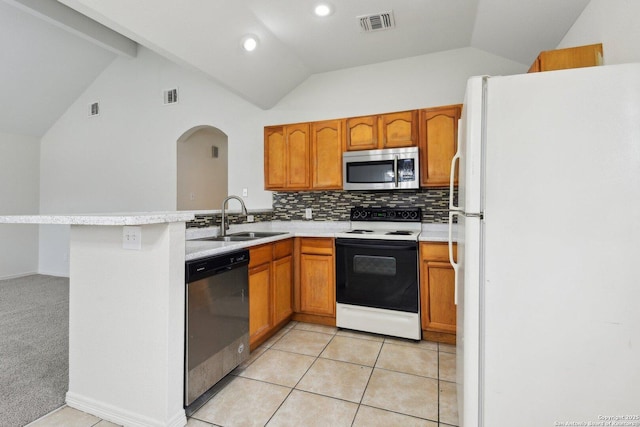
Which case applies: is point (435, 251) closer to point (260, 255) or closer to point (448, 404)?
point (448, 404)

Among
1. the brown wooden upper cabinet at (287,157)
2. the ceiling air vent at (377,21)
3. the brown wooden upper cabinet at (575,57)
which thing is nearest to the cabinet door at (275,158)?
the brown wooden upper cabinet at (287,157)

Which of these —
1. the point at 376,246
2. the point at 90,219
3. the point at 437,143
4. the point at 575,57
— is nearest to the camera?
the point at 90,219

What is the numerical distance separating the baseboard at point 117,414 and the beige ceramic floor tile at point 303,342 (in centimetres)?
101

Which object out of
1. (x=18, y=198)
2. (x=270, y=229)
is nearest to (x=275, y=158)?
(x=270, y=229)

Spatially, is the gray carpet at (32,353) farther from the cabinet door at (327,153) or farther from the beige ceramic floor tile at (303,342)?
the cabinet door at (327,153)

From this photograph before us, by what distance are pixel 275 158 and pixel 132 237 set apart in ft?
6.84

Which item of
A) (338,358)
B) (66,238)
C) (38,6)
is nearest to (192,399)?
(338,358)

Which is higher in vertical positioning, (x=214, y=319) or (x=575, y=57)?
(x=575, y=57)

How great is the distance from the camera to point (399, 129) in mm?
3043

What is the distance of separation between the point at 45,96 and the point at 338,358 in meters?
5.73

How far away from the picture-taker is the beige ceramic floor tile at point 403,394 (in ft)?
5.90

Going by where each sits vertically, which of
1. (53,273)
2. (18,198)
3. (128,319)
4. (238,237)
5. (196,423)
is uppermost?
(18,198)

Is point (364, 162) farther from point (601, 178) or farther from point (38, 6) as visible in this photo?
point (38, 6)

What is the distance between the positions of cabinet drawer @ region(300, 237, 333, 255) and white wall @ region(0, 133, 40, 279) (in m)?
5.11
